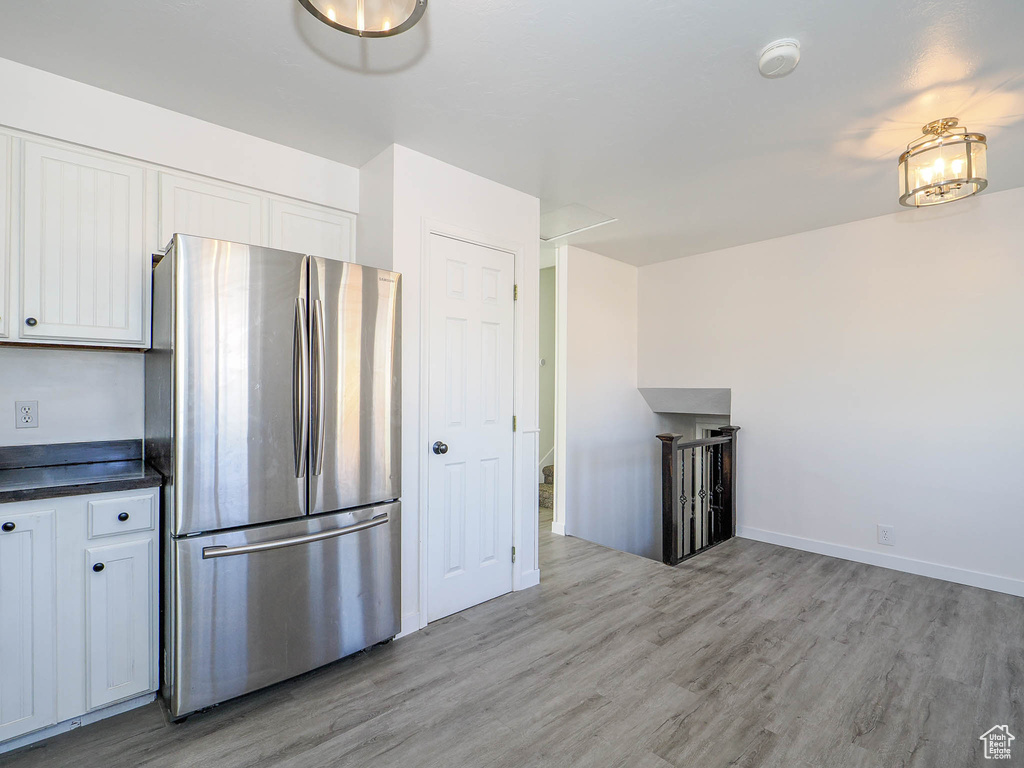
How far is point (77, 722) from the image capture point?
6.04 feet

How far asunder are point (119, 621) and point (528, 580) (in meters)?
2.08

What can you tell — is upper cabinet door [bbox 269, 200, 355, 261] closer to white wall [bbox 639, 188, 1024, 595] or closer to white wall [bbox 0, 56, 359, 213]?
white wall [bbox 0, 56, 359, 213]

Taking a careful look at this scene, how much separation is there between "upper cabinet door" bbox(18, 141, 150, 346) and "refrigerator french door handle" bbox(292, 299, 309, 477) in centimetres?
74

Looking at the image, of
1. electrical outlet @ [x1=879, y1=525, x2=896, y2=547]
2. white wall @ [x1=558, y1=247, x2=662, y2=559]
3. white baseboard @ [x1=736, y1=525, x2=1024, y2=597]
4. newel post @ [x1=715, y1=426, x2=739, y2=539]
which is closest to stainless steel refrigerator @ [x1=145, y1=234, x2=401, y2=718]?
white wall @ [x1=558, y1=247, x2=662, y2=559]

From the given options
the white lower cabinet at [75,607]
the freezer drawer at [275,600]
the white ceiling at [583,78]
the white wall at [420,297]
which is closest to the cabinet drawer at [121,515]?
the white lower cabinet at [75,607]

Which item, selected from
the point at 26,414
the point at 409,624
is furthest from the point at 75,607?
the point at 409,624

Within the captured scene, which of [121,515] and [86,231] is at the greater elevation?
[86,231]

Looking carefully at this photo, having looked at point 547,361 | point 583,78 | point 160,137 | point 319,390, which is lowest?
point 319,390

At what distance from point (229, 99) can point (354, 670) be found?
2595 mm

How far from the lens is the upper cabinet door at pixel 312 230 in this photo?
262cm

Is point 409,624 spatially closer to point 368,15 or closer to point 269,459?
point 269,459

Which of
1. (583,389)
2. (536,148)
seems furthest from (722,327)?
(536,148)

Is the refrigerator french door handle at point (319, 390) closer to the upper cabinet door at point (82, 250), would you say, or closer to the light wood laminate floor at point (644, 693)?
the upper cabinet door at point (82, 250)

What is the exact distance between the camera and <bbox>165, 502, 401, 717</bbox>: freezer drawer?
1.84m
